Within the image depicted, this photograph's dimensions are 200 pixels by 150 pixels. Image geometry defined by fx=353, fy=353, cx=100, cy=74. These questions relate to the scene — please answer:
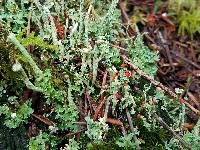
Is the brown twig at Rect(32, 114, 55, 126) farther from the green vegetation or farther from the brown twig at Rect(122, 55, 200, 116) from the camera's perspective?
the brown twig at Rect(122, 55, 200, 116)

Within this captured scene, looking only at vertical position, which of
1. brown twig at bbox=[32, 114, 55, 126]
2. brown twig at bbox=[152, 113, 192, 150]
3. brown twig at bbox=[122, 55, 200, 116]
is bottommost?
brown twig at bbox=[152, 113, 192, 150]

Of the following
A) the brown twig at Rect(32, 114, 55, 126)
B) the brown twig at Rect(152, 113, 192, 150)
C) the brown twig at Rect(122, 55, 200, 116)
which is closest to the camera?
the brown twig at Rect(152, 113, 192, 150)

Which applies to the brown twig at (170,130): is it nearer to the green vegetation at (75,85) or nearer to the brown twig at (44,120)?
the green vegetation at (75,85)

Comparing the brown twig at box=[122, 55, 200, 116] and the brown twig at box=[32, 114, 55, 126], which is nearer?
the brown twig at box=[32, 114, 55, 126]

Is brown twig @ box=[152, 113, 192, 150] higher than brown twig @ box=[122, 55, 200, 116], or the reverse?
brown twig @ box=[122, 55, 200, 116]

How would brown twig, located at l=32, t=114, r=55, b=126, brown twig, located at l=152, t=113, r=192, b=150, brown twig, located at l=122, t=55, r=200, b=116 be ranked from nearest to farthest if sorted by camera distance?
1. brown twig, located at l=152, t=113, r=192, b=150
2. brown twig, located at l=32, t=114, r=55, b=126
3. brown twig, located at l=122, t=55, r=200, b=116

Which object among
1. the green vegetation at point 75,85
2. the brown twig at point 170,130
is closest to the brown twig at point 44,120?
the green vegetation at point 75,85

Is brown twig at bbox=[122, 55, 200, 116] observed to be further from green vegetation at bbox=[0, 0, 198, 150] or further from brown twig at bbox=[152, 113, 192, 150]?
brown twig at bbox=[152, 113, 192, 150]

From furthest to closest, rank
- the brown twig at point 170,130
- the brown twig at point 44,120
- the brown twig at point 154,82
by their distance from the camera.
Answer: the brown twig at point 154,82
the brown twig at point 44,120
the brown twig at point 170,130

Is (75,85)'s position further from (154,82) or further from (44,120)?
(154,82)

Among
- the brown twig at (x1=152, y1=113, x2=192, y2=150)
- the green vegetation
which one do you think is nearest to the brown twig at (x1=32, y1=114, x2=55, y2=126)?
the green vegetation

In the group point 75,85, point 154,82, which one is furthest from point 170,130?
point 75,85
